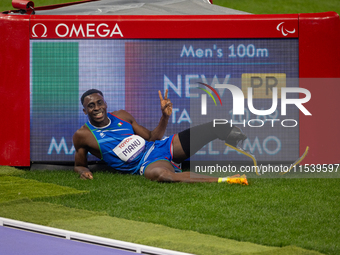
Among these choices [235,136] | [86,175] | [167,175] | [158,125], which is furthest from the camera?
[158,125]

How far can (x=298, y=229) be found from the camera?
4191 millimetres

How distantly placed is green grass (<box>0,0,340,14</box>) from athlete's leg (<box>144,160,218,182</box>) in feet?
41.0

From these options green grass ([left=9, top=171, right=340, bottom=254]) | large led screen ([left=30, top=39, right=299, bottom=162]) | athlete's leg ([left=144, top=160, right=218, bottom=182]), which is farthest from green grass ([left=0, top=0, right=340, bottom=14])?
green grass ([left=9, top=171, right=340, bottom=254])

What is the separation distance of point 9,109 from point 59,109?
2.05ft

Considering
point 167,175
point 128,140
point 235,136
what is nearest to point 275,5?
point 235,136

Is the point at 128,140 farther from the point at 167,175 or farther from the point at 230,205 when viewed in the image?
the point at 230,205

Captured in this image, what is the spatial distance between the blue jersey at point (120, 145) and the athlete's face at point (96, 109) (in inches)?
2.6

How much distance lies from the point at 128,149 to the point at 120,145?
0.37 ft

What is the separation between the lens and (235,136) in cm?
644

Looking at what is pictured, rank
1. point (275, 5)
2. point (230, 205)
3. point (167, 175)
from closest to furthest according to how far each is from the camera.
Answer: point (230, 205), point (167, 175), point (275, 5)

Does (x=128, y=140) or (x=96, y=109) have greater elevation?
(x=96, y=109)

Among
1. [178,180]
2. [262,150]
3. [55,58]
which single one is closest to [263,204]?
[178,180]

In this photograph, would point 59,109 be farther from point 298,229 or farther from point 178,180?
point 298,229

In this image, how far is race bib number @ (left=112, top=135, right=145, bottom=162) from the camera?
6473 mm
